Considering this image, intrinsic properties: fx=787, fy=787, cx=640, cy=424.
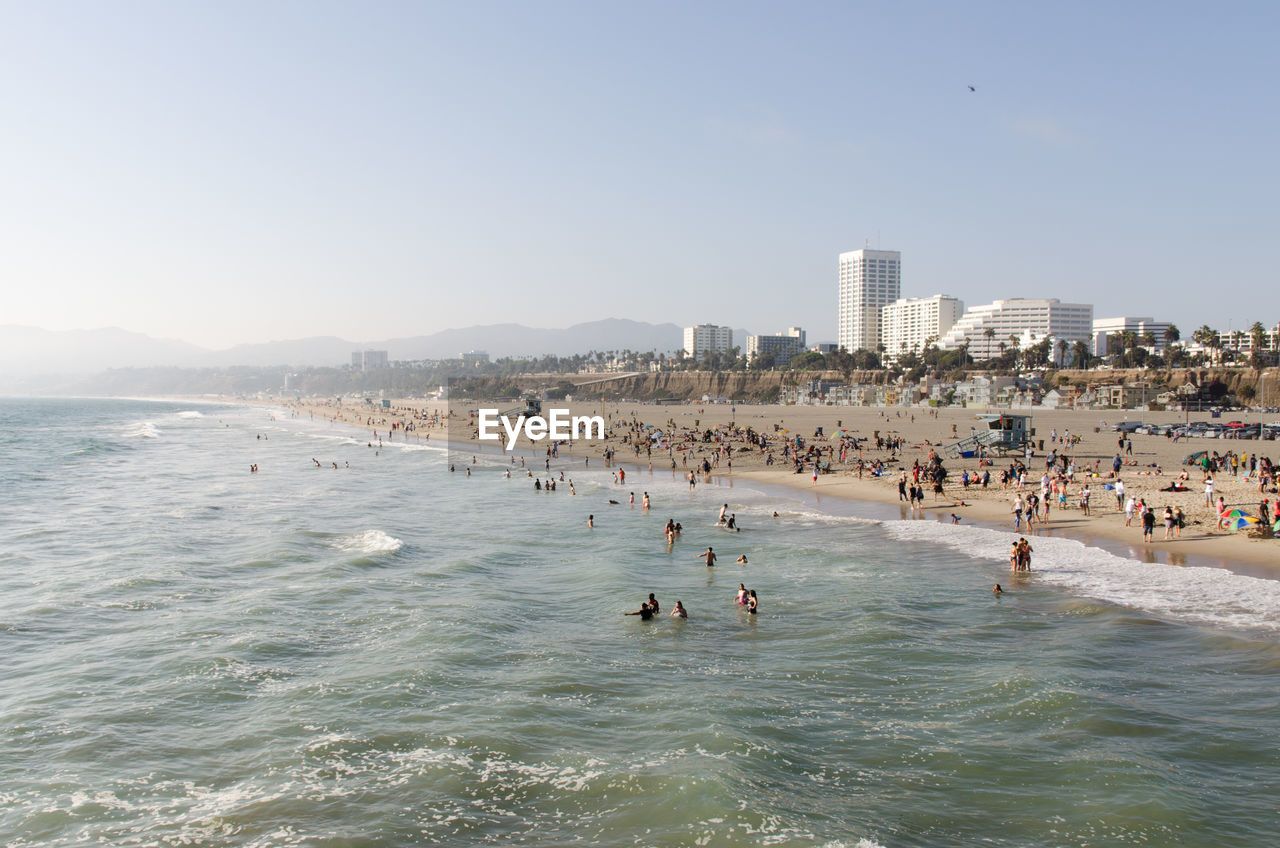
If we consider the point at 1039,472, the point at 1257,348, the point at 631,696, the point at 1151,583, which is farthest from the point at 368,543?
the point at 1257,348

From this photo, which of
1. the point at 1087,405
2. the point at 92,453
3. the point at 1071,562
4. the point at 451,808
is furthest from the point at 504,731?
the point at 1087,405

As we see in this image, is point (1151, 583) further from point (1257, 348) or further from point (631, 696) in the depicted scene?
point (1257, 348)

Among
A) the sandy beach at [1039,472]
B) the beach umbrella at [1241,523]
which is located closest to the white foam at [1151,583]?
the sandy beach at [1039,472]

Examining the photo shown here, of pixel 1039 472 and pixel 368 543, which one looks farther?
pixel 1039 472

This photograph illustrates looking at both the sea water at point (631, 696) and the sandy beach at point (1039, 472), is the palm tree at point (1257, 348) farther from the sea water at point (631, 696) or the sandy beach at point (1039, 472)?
the sea water at point (631, 696)

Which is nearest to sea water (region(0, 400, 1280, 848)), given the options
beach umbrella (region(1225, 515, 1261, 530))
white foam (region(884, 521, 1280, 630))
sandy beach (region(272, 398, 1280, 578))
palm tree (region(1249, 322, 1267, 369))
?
white foam (region(884, 521, 1280, 630))

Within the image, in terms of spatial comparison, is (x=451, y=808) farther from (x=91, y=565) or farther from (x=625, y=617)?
(x=91, y=565)

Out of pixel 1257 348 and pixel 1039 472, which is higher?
pixel 1257 348
